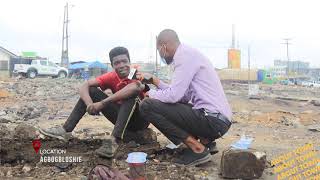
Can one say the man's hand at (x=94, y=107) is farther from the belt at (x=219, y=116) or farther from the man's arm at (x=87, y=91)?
the belt at (x=219, y=116)

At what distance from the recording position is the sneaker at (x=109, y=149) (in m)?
3.90

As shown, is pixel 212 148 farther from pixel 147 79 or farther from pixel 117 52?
pixel 117 52

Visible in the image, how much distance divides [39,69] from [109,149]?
3281 centimetres

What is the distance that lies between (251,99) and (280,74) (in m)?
37.6

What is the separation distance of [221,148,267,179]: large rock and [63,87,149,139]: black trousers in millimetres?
1084

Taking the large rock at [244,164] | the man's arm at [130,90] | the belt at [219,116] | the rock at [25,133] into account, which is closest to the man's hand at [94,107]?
the man's arm at [130,90]

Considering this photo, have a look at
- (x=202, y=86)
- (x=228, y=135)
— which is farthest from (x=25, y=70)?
(x=202, y=86)

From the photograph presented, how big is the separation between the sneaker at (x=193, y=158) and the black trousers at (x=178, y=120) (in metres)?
0.15

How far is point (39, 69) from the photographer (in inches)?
1389

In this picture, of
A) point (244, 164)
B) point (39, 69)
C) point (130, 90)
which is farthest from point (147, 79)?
point (39, 69)

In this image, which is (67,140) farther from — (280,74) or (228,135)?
(280,74)

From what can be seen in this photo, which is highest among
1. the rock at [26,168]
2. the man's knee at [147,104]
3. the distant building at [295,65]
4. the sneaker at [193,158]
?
the distant building at [295,65]

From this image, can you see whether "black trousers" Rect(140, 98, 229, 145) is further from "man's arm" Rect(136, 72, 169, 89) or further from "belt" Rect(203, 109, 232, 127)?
"man's arm" Rect(136, 72, 169, 89)

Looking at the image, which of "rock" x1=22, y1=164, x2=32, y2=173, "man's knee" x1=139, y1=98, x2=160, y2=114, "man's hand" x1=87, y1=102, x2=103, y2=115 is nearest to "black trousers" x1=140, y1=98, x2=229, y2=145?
"man's knee" x1=139, y1=98, x2=160, y2=114
